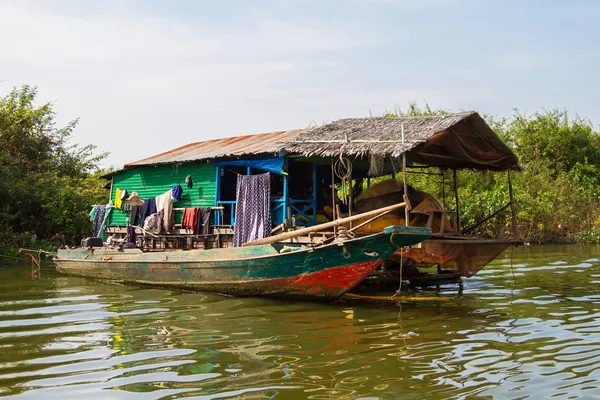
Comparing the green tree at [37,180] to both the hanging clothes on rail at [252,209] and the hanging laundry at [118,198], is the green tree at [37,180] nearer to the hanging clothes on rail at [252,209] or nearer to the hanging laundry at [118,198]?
the hanging laundry at [118,198]

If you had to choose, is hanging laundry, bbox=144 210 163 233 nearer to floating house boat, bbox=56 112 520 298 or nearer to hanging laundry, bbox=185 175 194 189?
floating house boat, bbox=56 112 520 298

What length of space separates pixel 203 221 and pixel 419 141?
5.71 meters

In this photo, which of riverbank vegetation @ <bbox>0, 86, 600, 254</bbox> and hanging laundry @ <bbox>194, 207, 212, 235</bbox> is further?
riverbank vegetation @ <bbox>0, 86, 600, 254</bbox>

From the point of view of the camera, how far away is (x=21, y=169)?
2273 cm

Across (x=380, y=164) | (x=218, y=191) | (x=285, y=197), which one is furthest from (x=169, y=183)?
(x=380, y=164)

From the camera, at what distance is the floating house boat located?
33.4 ft

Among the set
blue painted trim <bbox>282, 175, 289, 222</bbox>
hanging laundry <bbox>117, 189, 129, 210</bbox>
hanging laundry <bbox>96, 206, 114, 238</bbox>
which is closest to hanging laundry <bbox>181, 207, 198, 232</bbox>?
blue painted trim <bbox>282, 175, 289, 222</bbox>

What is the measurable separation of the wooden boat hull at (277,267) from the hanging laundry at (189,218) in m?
1.36

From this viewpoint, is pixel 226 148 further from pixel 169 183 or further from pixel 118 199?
pixel 118 199

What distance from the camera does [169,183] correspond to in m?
15.2

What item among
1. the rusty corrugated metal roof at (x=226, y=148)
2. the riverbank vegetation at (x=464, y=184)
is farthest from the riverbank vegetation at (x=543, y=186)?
the rusty corrugated metal roof at (x=226, y=148)

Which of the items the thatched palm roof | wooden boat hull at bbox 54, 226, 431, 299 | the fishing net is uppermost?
the thatched palm roof

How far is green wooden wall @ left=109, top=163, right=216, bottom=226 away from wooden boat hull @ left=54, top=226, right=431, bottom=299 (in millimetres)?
1921

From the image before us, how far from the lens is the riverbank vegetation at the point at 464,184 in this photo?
20891 mm
